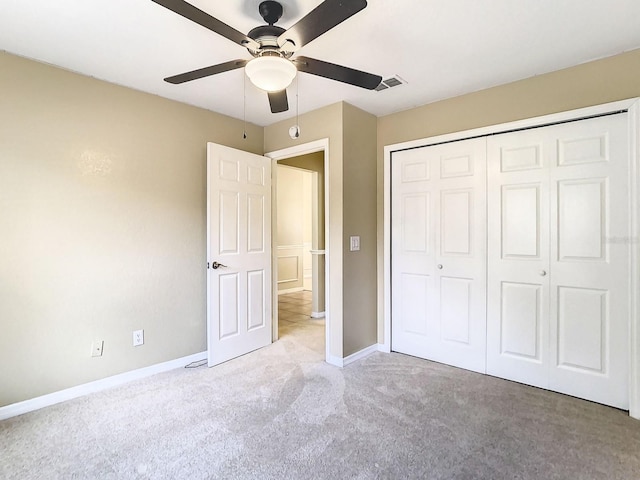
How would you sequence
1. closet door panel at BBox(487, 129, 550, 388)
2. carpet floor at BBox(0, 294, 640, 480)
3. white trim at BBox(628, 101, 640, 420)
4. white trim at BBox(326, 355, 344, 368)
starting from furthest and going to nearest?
white trim at BBox(326, 355, 344, 368), closet door panel at BBox(487, 129, 550, 388), white trim at BBox(628, 101, 640, 420), carpet floor at BBox(0, 294, 640, 480)

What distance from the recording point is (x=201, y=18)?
4.41 feet

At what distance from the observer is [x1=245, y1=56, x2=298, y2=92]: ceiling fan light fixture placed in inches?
63.3

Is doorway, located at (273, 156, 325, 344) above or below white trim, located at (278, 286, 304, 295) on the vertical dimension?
above

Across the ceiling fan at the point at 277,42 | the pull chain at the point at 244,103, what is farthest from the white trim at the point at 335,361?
the ceiling fan at the point at 277,42

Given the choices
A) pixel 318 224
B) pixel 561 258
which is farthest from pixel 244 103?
pixel 561 258

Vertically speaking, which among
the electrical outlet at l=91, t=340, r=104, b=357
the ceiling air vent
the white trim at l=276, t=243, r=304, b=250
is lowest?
the electrical outlet at l=91, t=340, r=104, b=357

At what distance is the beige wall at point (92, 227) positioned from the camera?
2234 mm

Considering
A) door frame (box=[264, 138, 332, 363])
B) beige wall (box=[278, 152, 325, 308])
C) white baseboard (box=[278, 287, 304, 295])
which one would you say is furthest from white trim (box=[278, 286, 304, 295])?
door frame (box=[264, 138, 332, 363])

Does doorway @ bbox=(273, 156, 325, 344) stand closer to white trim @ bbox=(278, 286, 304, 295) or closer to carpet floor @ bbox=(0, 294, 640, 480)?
white trim @ bbox=(278, 286, 304, 295)

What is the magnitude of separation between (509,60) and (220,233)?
2.68m

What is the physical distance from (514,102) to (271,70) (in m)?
2.08

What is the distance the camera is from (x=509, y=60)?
233cm

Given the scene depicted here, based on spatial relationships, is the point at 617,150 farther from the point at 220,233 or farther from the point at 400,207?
the point at 220,233

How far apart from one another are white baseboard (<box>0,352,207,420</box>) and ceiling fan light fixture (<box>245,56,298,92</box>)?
2513mm
